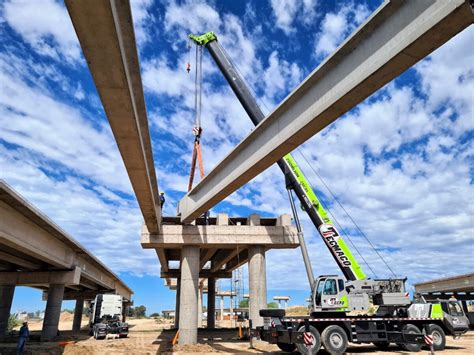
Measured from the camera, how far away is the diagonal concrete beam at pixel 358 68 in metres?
6.87

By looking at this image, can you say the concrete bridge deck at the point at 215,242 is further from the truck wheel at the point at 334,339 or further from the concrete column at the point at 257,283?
the truck wheel at the point at 334,339

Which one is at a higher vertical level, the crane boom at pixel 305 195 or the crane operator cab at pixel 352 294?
the crane boom at pixel 305 195

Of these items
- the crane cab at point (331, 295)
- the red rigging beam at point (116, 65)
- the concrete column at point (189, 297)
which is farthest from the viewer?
the concrete column at point (189, 297)

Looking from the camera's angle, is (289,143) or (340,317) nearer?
(289,143)

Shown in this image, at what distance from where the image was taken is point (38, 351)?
18.8 m

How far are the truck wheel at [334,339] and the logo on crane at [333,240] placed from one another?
2.97 m

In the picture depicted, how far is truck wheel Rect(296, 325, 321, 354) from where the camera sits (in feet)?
47.7

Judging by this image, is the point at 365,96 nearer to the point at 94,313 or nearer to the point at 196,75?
the point at 196,75

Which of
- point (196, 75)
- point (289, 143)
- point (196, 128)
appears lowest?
point (289, 143)

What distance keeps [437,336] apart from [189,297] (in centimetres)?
1203

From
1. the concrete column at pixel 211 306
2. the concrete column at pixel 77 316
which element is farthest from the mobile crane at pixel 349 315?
the concrete column at pixel 77 316

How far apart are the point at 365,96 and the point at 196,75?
1726 cm

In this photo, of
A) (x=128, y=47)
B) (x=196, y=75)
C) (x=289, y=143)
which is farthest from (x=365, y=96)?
(x=196, y=75)

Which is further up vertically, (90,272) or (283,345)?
(90,272)
